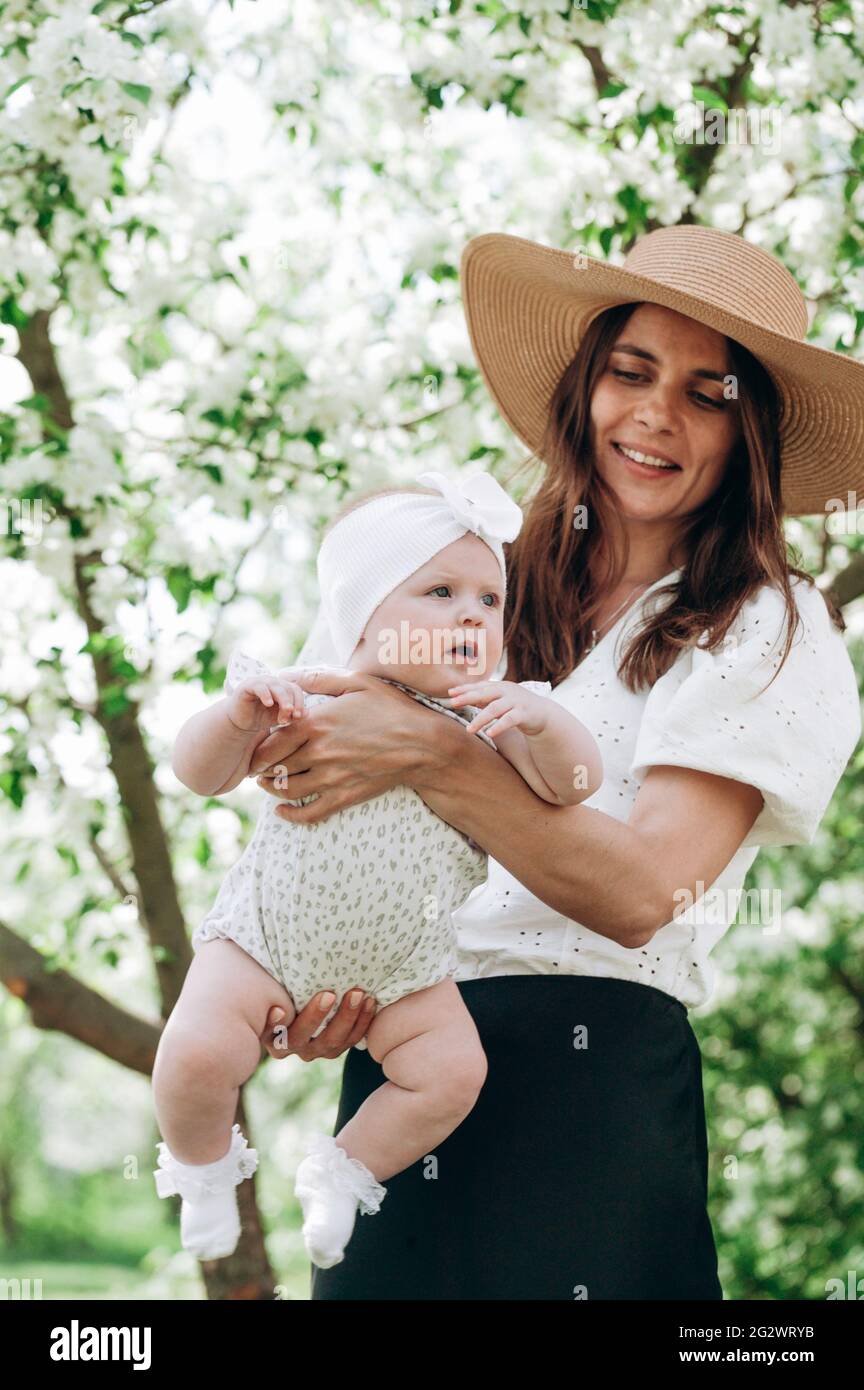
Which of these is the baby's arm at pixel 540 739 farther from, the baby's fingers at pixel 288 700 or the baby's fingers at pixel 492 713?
the baby's fingers at pixel 288 700

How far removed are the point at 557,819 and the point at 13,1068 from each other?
21.4 meters

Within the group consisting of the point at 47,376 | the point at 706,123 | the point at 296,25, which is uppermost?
the point at 296,25

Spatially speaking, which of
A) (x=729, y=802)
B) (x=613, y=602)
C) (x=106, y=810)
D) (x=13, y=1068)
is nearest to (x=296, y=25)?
(x=106, y=810)

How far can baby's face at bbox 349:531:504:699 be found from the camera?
2.04m

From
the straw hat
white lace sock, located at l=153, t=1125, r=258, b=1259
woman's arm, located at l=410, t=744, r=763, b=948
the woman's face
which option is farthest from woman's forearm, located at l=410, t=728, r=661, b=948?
the straw hat

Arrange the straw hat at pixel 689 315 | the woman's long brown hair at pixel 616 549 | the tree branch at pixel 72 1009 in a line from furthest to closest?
the tree branch at pixel 72 1009 < the straw hat at pixel 689 315 < the woman's long brown hair at pixel 616 549

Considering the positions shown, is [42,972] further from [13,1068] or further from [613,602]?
[13,1068]

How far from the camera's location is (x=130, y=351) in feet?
13.2

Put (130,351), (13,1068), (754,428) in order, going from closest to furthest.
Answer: (754,428)
(130,351)
(13,1068)

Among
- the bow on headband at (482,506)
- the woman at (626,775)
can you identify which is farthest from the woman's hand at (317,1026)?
the bow on headband at (482,506)

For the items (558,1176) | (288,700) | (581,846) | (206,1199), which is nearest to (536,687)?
(581,846)

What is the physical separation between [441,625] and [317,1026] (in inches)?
20.2

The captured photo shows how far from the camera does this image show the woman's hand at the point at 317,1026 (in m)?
2.05

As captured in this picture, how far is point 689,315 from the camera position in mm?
2508
